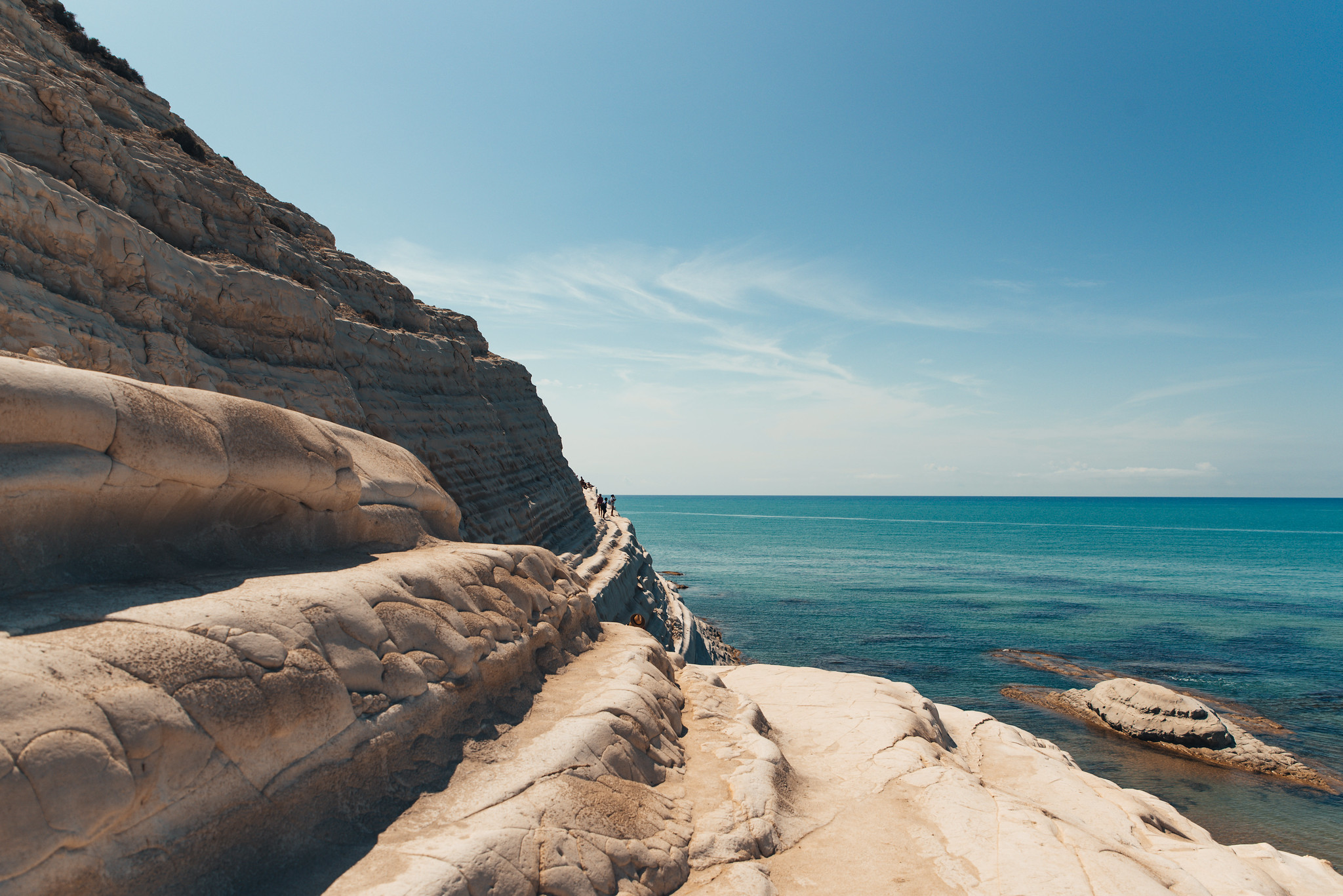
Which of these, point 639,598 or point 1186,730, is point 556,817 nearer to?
point 639,598

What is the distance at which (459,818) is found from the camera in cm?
472

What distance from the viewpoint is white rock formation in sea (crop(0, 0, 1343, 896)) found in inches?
142

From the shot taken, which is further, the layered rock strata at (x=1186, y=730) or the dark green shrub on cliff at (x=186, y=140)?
the layered rock strata at (x=1186, y=730)

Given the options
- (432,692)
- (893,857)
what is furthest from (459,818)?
(893,857)

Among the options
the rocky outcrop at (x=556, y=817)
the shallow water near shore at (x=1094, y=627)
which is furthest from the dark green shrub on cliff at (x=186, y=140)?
the shallow water near shore at (x=1094, y=627)

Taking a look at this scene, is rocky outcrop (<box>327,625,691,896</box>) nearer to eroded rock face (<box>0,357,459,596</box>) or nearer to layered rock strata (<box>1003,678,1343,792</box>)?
eroded rock face (<box>0,357,459,596</box>)

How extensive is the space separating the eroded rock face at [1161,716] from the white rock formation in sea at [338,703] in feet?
39.6

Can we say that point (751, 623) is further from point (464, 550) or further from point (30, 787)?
point (30, 787)

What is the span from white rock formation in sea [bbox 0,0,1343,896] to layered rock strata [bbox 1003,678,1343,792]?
12.1m

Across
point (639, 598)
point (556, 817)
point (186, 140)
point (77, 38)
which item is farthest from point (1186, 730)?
point (77, 38)

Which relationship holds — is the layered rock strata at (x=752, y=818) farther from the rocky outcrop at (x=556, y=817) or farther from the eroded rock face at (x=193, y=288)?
the eroded rock face at (x=193, y=288)

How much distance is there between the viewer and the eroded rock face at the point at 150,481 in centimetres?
427

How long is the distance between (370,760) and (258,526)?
2731 millimetres

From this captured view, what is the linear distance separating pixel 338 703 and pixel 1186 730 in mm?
23685
